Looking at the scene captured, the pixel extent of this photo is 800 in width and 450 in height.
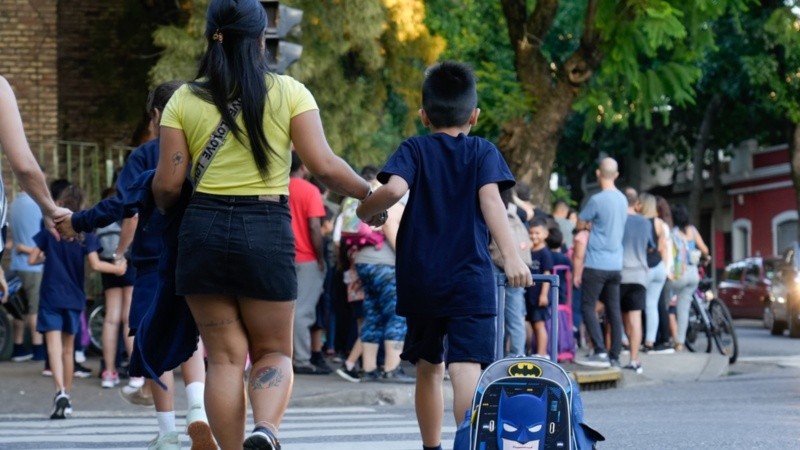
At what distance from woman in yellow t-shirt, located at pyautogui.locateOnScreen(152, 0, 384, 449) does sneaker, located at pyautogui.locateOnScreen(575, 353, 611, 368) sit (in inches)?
408

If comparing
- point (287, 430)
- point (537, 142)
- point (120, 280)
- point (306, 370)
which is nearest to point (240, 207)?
point (287, 430)

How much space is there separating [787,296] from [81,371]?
16680mm

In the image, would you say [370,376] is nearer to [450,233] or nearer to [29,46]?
[450,233]

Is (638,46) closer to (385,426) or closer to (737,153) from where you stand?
(385,426)

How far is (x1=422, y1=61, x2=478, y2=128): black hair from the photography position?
708cm

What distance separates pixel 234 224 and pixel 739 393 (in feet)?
29.2

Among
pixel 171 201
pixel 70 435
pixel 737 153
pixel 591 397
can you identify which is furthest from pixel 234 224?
pixel 737 153

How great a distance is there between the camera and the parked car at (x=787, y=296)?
2772 cm

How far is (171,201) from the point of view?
649 cm

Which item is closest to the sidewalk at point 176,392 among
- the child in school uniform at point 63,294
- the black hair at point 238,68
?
the child in school uniform at point 63,294

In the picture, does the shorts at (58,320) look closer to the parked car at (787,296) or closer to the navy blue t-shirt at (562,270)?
the navy blue t-shirt at (562,270)

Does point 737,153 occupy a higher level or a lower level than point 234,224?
higher

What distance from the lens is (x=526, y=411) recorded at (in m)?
6.37

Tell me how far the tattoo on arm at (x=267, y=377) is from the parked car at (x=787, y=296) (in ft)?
72.6
